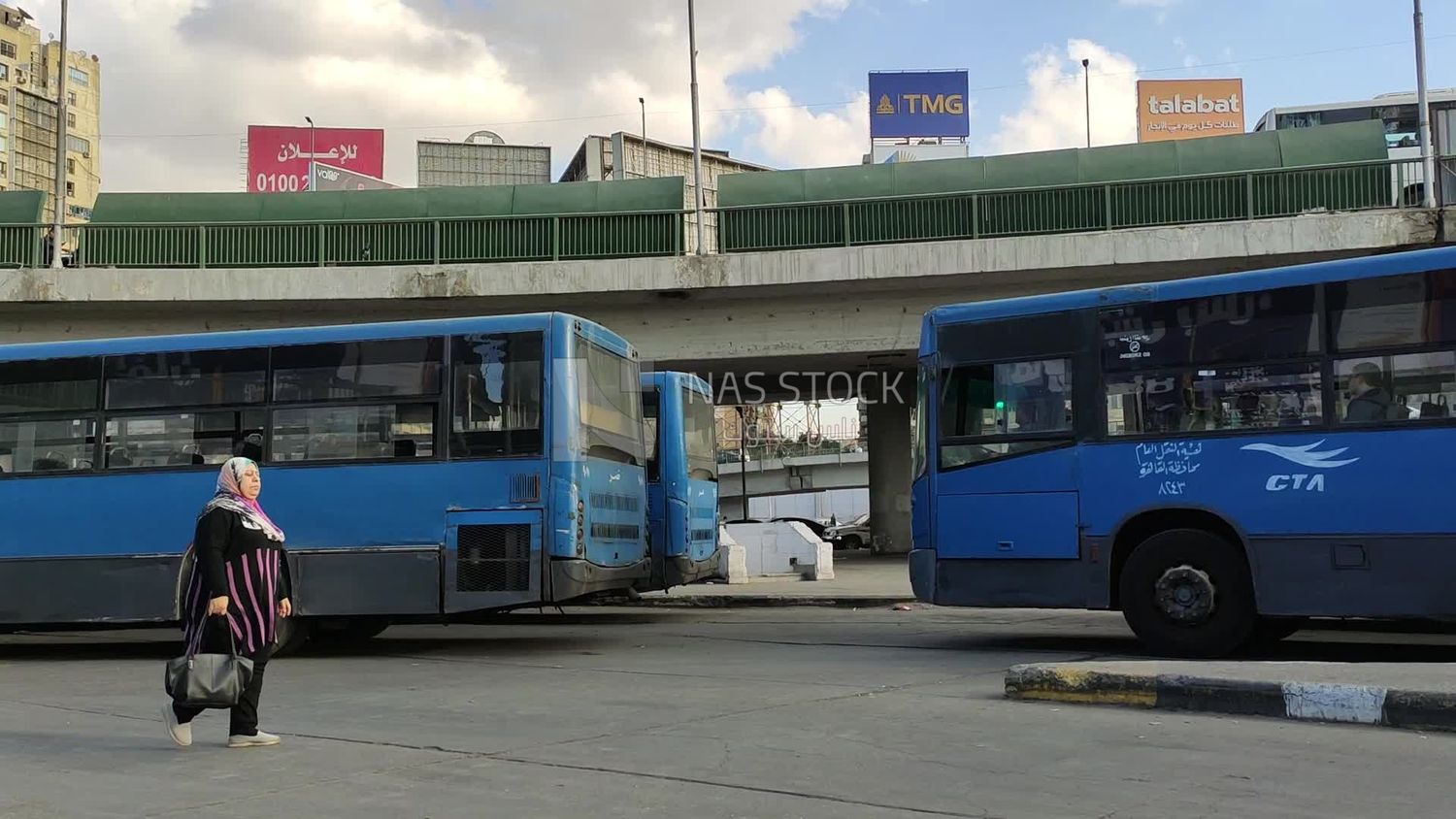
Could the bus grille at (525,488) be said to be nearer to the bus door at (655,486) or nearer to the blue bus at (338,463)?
the blue bus at (338,463)

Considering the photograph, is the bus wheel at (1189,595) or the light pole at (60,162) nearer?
the bus wheel at (1189,595)

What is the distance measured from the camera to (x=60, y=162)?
86.1 ft

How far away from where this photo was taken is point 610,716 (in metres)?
7.78

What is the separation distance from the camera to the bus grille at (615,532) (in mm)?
11805

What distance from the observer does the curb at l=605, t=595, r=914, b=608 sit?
18.9 m

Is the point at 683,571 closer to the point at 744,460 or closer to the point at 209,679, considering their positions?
the point at 209,679

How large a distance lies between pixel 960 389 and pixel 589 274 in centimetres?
1295

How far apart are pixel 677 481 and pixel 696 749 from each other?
898 centimetres

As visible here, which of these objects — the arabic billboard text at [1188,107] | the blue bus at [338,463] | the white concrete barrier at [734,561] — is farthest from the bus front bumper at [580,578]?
the arabic billboard text at [1188,107]

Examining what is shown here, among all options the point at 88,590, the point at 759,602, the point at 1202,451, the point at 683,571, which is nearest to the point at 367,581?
the point at 88,590

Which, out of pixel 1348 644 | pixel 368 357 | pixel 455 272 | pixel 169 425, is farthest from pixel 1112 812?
pixel 455 272

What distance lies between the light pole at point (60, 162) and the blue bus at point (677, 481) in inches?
546

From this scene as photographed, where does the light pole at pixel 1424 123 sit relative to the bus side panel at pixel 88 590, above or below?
above

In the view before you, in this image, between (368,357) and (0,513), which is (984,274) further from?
(0,513)
